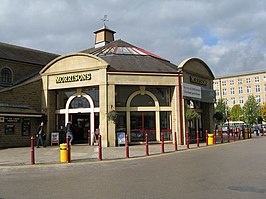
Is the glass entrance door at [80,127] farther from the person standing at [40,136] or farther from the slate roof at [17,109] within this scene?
the person standing at [40,136]

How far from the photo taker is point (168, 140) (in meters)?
23.0

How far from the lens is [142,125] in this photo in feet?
73.8

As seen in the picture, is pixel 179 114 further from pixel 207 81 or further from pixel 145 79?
pixel 207 81

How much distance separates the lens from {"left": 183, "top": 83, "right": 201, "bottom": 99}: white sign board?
2343cm

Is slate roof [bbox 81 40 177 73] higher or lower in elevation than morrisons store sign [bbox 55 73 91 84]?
higher

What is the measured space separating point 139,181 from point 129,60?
16.8m

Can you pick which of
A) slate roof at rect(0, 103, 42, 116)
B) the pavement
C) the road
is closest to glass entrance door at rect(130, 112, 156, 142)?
the pavement

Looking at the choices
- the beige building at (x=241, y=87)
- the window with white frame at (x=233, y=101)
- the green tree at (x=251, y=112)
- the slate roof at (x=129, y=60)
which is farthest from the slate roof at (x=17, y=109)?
the window with white frame at (x=233, y=101)

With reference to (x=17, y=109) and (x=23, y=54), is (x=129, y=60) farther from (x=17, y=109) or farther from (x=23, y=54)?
(x=23, y=54)

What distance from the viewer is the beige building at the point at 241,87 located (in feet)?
275

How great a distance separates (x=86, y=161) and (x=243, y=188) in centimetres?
763

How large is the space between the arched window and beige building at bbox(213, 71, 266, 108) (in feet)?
224

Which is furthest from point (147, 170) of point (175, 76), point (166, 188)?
point (175, 76)

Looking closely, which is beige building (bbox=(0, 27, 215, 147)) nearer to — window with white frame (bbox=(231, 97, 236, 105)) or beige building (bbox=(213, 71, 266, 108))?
beige building (bbox=(213, 71, 266, 108))
